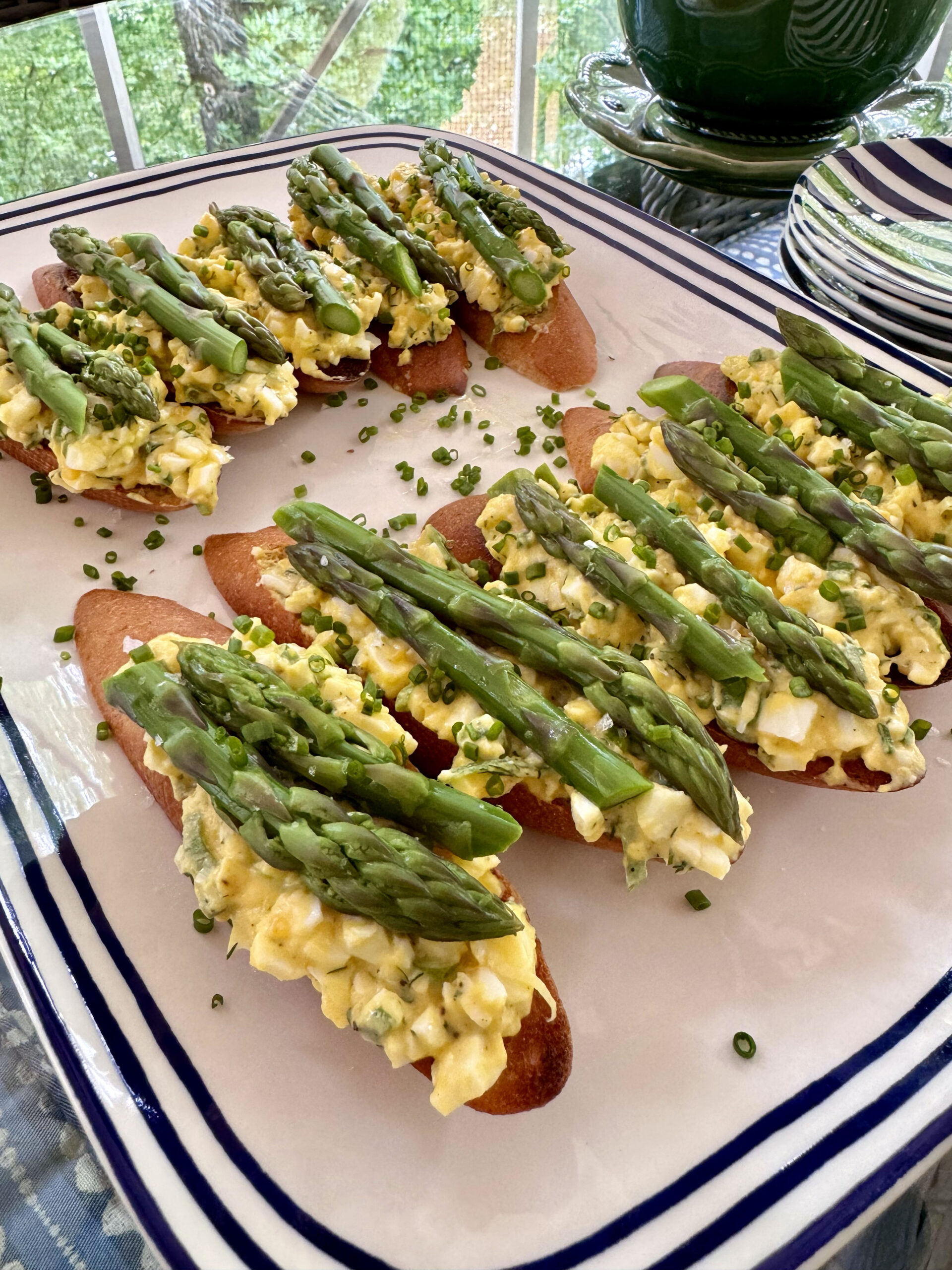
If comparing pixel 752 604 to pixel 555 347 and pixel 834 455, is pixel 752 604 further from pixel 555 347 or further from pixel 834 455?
pixel 555 347

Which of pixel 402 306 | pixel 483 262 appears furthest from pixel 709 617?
pixel 483 262

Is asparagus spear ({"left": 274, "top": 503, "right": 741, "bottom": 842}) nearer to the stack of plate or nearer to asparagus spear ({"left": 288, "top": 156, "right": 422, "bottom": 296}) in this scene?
asparagus spear ({"left": 288, "top": 156, "right": 422, "bottom": 296})

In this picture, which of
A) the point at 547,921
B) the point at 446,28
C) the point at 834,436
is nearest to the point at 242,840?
the point at 547,921

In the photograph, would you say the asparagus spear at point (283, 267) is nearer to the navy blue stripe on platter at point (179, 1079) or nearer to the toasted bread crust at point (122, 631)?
the toasted bread crust at point (122, 631)

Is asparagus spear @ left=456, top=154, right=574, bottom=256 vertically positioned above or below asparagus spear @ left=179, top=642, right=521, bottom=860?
above

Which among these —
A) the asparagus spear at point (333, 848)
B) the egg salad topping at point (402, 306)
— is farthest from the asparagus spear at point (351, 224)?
the asparagus spear at point (333, 848)

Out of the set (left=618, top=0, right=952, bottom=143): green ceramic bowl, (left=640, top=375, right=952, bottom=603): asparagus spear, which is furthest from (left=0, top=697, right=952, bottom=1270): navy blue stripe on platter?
(left=618, top=0, right=952, bottom=143): green ceramic bowl

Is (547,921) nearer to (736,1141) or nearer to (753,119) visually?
(736,1141)
